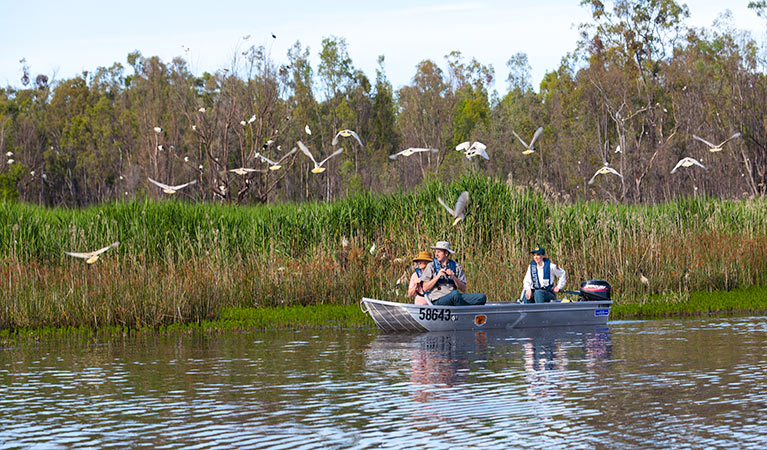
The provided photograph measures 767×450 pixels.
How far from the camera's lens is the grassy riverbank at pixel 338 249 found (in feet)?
66.4

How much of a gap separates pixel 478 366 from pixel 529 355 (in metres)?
1.51

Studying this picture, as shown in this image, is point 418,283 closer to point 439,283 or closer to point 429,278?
point 429,278

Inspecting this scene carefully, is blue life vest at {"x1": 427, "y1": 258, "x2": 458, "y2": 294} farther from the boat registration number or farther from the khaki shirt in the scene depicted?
the boat registration number

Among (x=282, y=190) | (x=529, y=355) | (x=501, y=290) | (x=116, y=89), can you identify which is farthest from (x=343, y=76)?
(x=529, y=355)

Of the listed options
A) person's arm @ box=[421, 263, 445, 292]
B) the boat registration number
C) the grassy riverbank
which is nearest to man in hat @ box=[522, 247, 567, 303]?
the grassy riverbank

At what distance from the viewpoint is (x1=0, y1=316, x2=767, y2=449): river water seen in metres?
9.05

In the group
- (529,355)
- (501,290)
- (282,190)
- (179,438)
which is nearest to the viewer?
(179,438)

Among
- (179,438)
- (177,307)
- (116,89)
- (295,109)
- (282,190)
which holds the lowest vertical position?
(179,438)

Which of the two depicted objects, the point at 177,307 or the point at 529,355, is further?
the point at 177,307

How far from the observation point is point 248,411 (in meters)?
10.5

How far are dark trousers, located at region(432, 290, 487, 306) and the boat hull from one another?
168mm

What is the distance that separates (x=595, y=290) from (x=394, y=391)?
9432 millimetres

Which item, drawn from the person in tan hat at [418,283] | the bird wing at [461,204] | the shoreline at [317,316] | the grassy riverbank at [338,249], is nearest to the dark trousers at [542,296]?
the grassy riverbank at [338,249]

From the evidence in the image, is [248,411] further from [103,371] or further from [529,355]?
[529,355]
